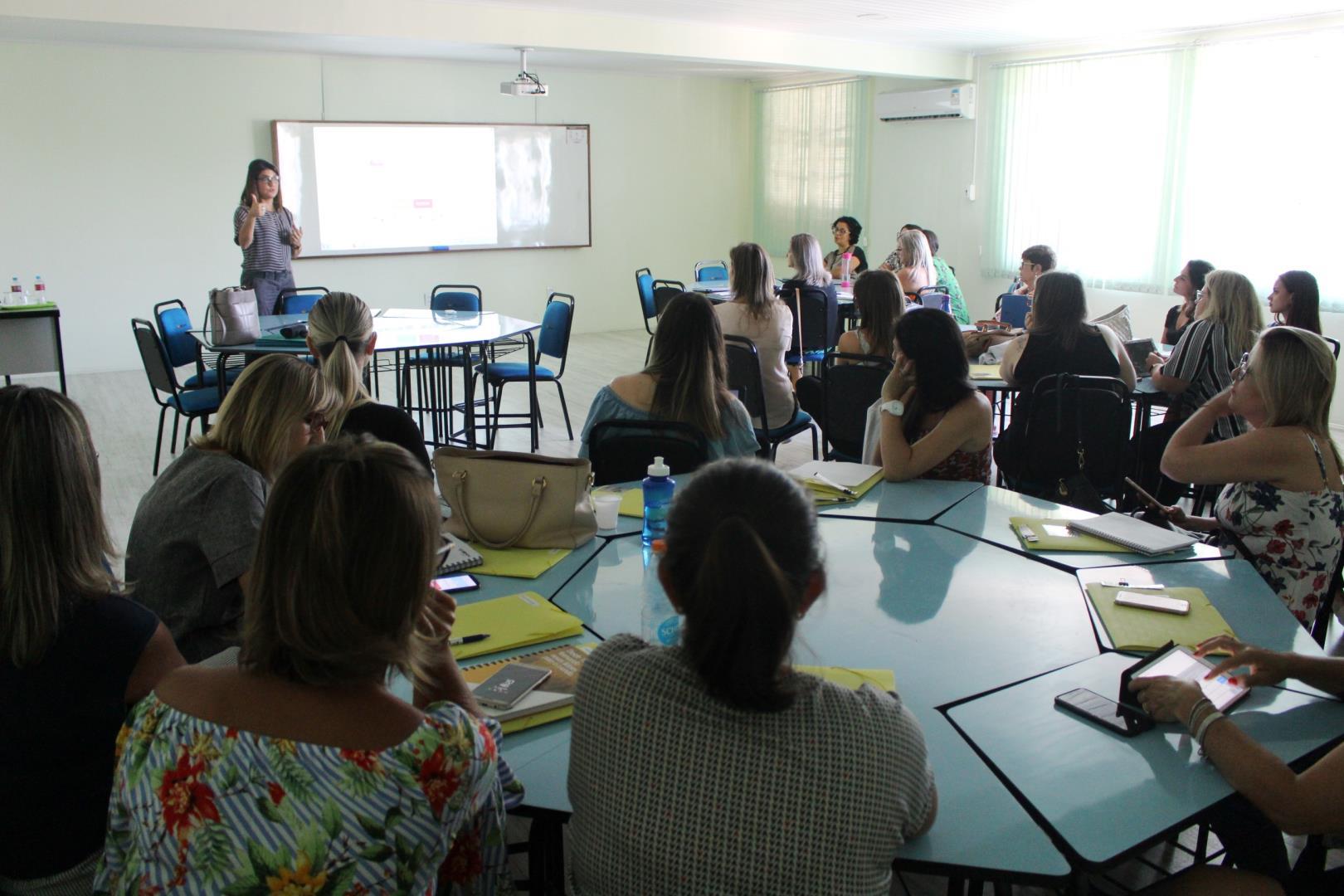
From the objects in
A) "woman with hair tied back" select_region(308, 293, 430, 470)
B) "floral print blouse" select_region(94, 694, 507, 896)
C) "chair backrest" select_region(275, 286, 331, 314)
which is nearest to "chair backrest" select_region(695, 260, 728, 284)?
"chair backrest" select_region(275, 286, 331, 314)

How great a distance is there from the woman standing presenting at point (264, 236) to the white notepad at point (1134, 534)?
555 centimetres

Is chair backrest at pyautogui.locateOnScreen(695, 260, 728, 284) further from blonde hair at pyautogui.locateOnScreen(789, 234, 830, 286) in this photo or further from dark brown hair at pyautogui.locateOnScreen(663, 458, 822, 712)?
dark brown hair at pyautogui.locateOnScreen(663, 458, 822, 712)

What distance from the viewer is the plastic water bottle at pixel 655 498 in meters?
2.43

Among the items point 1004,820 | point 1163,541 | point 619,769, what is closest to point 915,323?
point 1163,541

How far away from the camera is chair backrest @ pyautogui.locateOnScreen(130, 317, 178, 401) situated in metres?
5.27

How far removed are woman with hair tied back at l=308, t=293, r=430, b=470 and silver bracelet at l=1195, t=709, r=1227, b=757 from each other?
5.57ft

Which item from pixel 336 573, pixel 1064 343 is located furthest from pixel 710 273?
pixel 336 573

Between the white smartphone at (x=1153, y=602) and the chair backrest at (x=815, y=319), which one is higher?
the chair backrest at (x=815, y=319)

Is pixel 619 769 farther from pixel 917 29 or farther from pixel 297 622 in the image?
pixel 917 29

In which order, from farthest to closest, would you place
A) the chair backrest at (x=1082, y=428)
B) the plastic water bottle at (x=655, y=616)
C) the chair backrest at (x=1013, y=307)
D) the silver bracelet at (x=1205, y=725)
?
the chair backrest at (x=1013, y=307) → the chair backrest at (x=1082, y=428) → the plastic water bottle at (x=655, y=616) → the silver bracelet at (x=1205, y=725)

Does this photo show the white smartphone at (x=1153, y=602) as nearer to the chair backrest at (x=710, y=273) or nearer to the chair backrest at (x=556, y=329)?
the chair backrest at (x=556, y=329)

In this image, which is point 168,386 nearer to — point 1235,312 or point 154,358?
point 154,358

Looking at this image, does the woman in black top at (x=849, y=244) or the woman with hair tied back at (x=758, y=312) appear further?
the woman in black top at (x=849, y=244)

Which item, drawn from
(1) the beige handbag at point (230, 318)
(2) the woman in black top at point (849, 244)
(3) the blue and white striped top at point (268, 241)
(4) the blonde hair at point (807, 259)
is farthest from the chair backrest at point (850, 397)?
(2) the woman in black top at point (849, 244)
